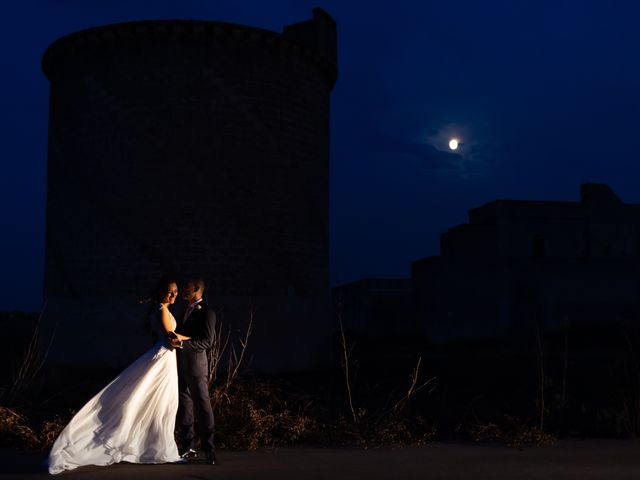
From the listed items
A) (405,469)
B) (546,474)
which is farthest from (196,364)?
(546,474)

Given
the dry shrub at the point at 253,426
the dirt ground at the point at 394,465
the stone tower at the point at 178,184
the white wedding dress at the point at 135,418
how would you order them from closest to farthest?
the dirt ground at the point at 394,465, the white wedding dress at the point at 135,418, the dry shrub at the point at 253,426, the stone tower at the point at 178,184

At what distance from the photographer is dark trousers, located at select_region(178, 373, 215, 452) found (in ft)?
22.3

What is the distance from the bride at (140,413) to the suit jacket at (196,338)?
95 mm

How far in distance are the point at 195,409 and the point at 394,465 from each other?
1.99 m

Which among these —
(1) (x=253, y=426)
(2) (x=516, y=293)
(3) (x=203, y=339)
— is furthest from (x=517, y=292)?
(3) (x=203, y=339)

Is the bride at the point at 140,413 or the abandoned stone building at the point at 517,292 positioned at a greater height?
the abandoned stone building at the point at 517,292

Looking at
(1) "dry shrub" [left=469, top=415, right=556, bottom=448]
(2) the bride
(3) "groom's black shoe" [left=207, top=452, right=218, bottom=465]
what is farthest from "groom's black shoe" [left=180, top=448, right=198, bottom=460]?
(1) "dry shrub" [left=469, top=415, right=556, bottom=448]

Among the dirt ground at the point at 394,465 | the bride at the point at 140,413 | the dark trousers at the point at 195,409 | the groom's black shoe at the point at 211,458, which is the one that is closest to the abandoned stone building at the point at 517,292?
the dirt ground at the point at 394,465

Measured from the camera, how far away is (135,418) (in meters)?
6.76

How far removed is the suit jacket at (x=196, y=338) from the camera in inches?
269

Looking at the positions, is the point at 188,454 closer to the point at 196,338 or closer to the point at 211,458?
the point at 211,458

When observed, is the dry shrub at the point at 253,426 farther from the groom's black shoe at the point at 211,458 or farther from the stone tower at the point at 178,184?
the stone tower at the point at 178,184

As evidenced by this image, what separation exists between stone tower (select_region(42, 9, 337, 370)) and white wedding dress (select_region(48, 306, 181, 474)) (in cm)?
954

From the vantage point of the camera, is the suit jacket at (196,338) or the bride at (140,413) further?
the suit jacket at (196,338)
